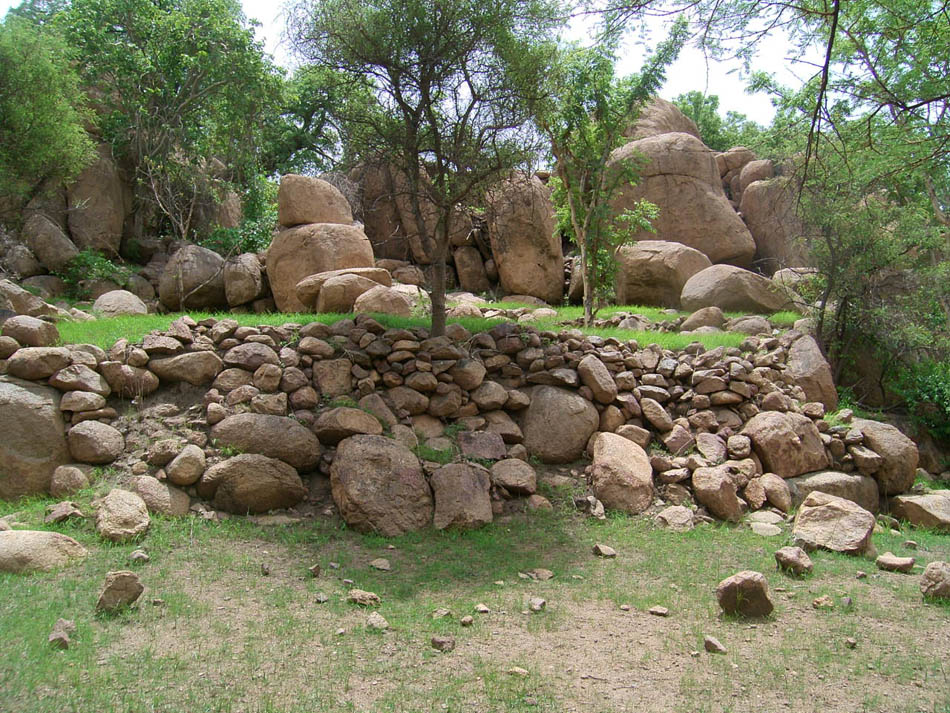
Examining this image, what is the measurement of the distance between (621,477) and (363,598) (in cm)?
394

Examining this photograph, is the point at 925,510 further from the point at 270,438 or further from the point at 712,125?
the point at 712,125

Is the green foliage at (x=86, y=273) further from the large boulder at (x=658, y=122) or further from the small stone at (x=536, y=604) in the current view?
the large boulder at (x=658, y=122)

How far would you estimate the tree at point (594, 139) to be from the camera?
44.9 ft

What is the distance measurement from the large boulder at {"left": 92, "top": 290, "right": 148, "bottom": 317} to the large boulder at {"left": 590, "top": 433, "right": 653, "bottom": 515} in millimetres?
8335

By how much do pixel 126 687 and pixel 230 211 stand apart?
17.6 metres

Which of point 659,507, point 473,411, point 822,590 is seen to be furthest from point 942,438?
point 473,411

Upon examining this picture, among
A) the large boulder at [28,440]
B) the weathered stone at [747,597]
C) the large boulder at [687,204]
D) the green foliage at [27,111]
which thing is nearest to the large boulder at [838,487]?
the weathered stone at [747,597]

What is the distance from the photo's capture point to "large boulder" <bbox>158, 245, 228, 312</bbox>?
14258mm

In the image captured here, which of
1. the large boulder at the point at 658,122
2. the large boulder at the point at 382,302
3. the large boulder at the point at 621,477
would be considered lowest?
the large boulder at the point at 621,477

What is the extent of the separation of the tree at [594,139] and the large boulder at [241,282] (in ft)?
21.9

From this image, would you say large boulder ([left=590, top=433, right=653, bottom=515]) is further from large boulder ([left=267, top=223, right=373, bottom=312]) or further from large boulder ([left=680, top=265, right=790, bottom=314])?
large boulder ([left=267, top=223, right=373, bottom=312])

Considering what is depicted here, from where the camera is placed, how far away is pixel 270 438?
7.81 meters

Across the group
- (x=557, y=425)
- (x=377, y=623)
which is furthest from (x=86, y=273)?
(x=377, y=623)

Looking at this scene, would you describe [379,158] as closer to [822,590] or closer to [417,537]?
[417,537]
